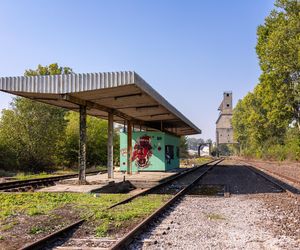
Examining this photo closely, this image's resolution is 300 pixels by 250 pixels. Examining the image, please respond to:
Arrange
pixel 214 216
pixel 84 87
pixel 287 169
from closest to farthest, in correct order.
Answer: pixel 214 216 < pixel 84 87 < pixel 287 169

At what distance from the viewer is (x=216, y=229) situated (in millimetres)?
7402

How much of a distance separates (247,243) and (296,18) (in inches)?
1399

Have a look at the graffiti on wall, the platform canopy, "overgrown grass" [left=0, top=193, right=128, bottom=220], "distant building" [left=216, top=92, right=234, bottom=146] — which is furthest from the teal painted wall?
"distant building" [left=216, top=92, right=234, bottom=146]

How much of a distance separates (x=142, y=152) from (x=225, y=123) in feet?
356

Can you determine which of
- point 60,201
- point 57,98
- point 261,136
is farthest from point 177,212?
point 261,136

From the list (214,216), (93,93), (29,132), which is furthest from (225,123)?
(214,216)

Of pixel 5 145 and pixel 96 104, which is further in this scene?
pixel 5 145

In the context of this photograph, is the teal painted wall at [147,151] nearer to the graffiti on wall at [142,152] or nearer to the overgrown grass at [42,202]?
the graffiti on wall at [142,152]

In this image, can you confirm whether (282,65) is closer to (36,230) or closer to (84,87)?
(84,87)

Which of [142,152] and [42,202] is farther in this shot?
[142,152]

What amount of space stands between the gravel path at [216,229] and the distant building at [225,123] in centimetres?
11148

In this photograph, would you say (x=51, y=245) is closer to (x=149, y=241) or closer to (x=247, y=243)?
(x=149, y=241)

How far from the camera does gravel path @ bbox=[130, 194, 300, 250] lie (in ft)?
20.3

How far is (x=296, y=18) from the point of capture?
36750 mm
